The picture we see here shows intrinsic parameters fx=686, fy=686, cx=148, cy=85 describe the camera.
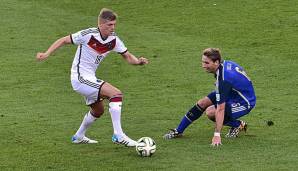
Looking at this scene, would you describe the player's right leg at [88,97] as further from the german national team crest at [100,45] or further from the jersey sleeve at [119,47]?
the jersey sleeve at [119,47]

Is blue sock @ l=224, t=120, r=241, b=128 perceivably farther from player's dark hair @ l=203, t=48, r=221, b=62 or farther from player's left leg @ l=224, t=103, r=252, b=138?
player's dark hair @ l=203, t=48, r=221, b=62

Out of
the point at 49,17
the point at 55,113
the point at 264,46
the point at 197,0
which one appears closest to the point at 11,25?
the point at 49,17

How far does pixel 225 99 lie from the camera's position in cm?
1055

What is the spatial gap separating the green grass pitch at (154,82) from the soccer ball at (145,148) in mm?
130

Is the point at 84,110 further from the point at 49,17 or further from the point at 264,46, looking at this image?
the point at 49,17

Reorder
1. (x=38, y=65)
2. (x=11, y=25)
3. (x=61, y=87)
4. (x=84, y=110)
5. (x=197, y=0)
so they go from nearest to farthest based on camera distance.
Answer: (x=84, y=110) → (x=61, y=87) → (x=38, y=65) → (x=11, y=25) → (x=197, y=0)

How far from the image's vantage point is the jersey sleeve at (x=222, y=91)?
10492 millimetres

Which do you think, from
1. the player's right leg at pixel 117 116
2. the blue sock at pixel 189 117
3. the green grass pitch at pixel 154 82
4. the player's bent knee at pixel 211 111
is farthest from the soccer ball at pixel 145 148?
the player's bent knee at pixel 211 111

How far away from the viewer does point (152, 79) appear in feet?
52.4

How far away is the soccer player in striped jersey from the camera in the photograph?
10.5m

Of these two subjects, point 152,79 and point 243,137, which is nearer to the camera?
point 243,137

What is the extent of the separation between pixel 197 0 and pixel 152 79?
9145 millimetres

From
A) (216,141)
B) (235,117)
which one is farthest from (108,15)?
(235,117)

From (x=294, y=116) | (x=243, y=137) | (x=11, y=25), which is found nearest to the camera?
(x=243, y=137)
